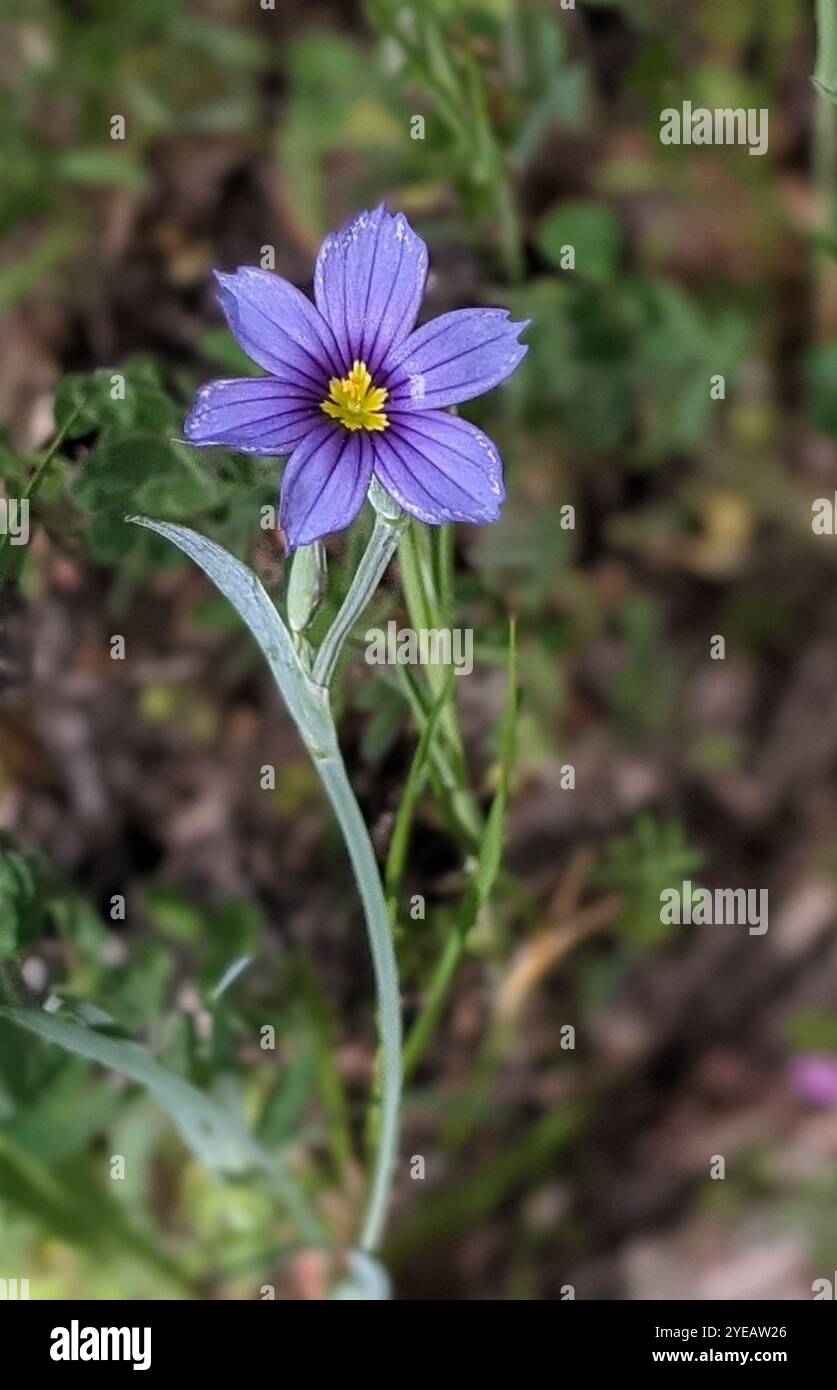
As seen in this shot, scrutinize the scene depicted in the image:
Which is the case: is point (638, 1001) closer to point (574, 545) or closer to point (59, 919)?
point (574, 545)

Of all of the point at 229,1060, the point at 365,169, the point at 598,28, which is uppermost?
the point at 598,28

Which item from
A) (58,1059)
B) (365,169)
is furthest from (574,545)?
(58,1059)

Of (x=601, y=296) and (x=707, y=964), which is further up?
(x=601, y=296)

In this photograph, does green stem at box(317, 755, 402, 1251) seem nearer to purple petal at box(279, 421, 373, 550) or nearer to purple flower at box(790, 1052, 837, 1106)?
purple petal at box(279, 421, 373, 550)

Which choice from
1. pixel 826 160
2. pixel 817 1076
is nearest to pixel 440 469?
pixel 817 1076

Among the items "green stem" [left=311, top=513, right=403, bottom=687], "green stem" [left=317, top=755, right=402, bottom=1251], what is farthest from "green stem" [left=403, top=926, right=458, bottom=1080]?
"green stem" [left=311, top=513, right=403, bottom=687]

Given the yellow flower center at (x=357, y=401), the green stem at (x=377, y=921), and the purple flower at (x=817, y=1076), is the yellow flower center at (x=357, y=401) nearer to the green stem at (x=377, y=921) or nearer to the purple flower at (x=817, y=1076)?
the green stem at (x=377, y=921)
